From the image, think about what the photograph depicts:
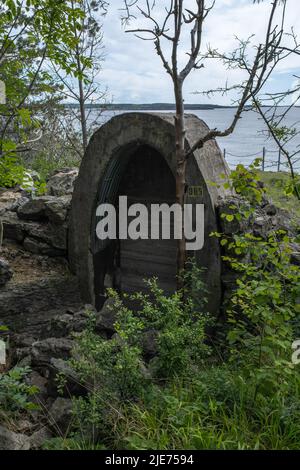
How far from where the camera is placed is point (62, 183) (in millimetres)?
9742

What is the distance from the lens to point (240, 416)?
3.79 metres

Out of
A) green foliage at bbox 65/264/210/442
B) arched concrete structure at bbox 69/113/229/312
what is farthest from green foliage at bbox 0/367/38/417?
arched concrete structure at bbox 69/113/229/312

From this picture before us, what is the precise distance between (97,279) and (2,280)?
1.54 m

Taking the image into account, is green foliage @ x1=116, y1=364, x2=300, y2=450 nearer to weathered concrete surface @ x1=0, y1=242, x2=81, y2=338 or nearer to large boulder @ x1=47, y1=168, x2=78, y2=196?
weathered concrete surface @ x1=0, y1=242, x2=81, y2=338

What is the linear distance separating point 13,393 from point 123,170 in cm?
453

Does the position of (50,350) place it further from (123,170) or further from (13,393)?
(123,170)

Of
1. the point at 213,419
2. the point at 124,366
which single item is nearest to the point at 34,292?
the point at 124,366

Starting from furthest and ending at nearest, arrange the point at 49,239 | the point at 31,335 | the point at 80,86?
the point at 80,86
the point at 49,239
the point at 31,335

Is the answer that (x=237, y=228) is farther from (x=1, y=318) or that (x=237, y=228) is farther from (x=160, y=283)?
(x=1, y=318)

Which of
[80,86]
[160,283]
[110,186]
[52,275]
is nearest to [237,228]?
[160,283]

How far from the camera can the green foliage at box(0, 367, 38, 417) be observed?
4105 mm

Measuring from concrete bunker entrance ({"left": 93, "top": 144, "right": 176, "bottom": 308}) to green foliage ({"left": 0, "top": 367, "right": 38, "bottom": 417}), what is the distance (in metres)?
3.45

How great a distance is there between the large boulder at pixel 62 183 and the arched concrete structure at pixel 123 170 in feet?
4.55

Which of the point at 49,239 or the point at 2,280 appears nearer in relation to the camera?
the point at 2,280
